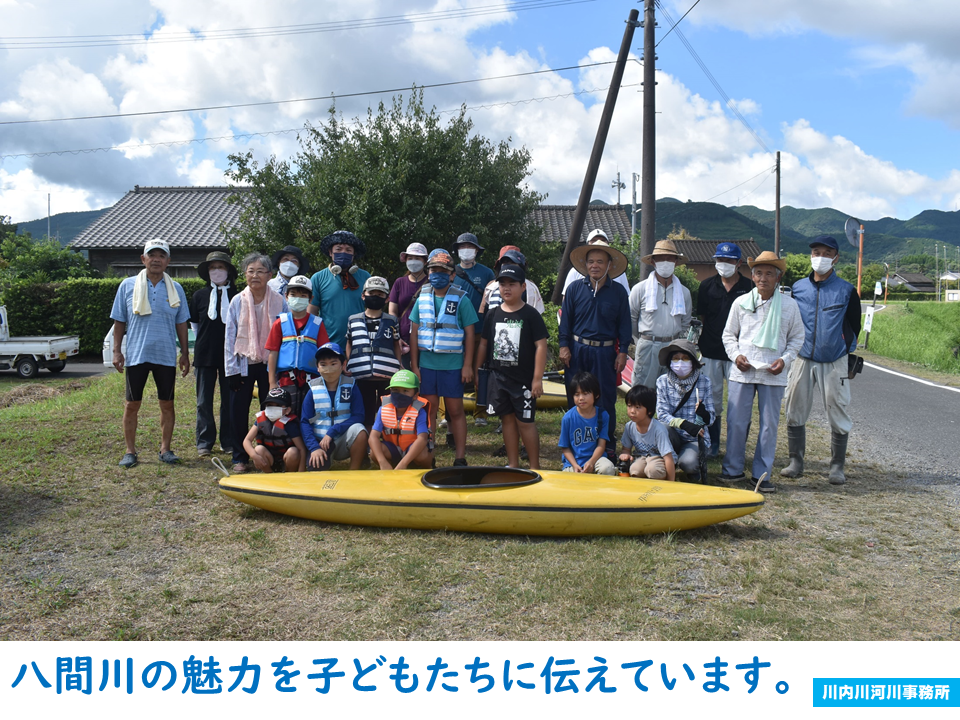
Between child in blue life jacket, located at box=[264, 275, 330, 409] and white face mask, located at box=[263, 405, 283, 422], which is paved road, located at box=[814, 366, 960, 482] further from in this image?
white face mask, located at box=[263, 405, 283, 422]

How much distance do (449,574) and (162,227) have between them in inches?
981

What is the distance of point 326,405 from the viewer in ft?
18.2

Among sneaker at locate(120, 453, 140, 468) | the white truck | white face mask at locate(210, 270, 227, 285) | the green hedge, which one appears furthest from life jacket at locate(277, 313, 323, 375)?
the green hedge

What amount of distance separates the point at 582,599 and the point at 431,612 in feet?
2.54

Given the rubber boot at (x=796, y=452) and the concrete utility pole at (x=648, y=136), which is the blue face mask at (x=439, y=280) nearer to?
the rubber boot at (x=796, y=452)

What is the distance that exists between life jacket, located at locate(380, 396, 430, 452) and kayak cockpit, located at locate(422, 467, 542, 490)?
51 cm

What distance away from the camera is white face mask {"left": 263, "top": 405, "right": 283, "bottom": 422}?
5.43 m

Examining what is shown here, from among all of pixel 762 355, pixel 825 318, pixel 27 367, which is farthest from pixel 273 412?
pixel 27 367

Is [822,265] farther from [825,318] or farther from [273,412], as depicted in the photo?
[273,412]

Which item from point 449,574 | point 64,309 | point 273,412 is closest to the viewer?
point 449,574

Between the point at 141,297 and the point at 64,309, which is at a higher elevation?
the point at 64,309

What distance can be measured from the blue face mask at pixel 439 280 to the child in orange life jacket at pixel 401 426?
804 millimetres

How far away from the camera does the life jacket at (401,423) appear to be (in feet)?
17.9

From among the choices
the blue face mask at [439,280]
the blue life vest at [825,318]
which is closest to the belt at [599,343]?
the blue face mask at [439,280]
